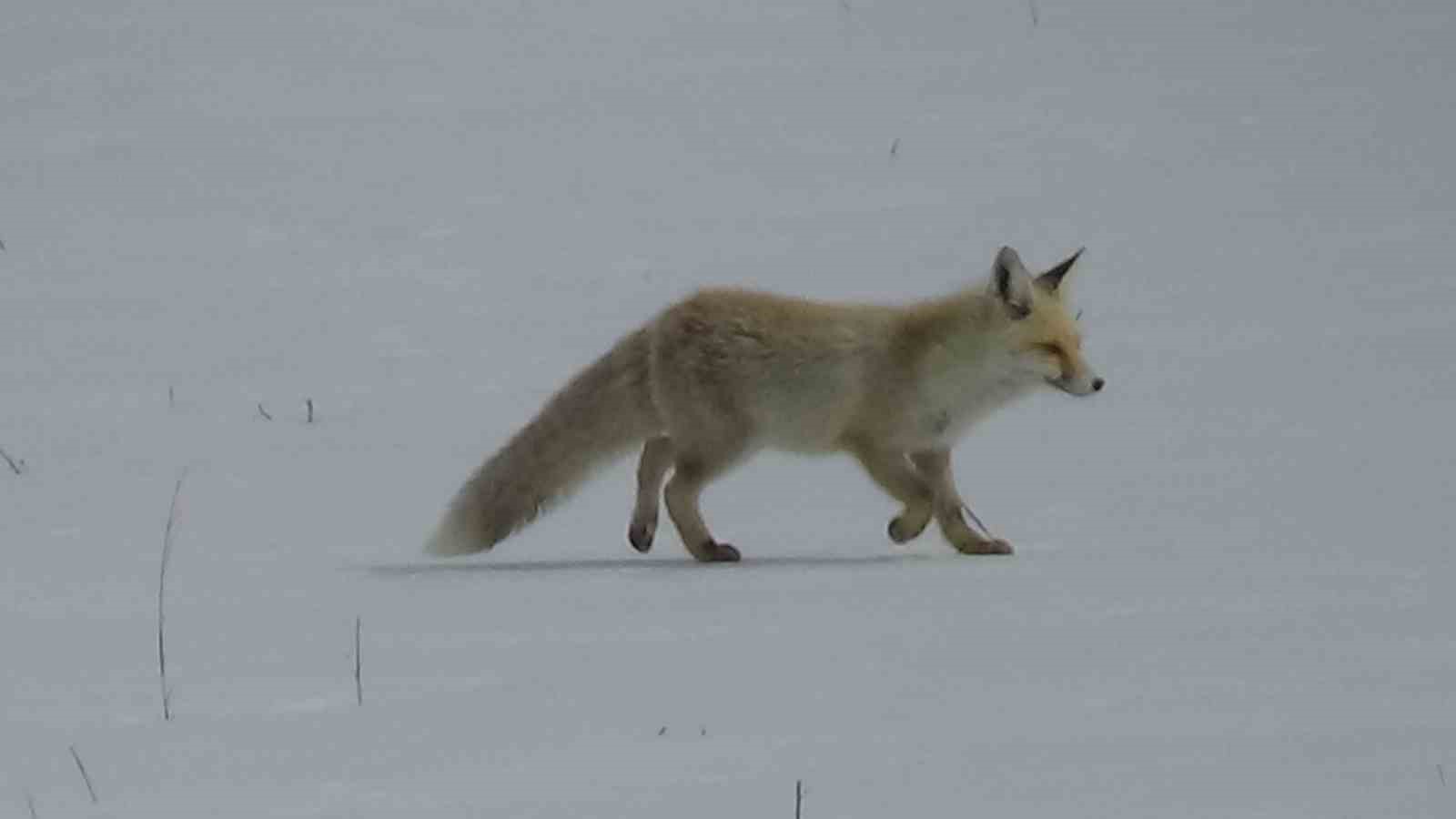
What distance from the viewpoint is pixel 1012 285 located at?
25.4 ft

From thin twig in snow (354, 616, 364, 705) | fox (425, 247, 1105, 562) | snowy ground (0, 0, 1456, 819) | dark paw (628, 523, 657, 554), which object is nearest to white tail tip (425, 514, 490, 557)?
fox (425, 247, 1105, 562)

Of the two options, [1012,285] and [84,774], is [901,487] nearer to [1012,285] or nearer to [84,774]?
[1012,285]

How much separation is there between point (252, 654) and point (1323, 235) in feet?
20.8

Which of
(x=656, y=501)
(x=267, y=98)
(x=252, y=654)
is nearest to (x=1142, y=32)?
(x=267, y=98)

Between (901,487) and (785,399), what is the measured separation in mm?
350

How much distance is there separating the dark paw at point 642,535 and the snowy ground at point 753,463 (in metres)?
0.17

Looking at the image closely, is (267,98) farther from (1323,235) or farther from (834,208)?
(1323,235)

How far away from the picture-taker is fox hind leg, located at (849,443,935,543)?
7707 millimetres

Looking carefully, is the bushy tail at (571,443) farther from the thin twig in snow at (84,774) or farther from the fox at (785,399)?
the thin twig in snow at (84,774)

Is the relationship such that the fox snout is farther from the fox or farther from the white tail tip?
the white tail tip

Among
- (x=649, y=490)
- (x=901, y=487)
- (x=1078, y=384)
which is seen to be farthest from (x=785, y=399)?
(x=1078, y=384)

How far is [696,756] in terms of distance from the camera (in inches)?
208

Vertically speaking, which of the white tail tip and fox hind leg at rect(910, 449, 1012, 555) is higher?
fox hind leg at rect(910, 449, 1012, 555)

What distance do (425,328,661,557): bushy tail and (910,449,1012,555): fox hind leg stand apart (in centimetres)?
66
